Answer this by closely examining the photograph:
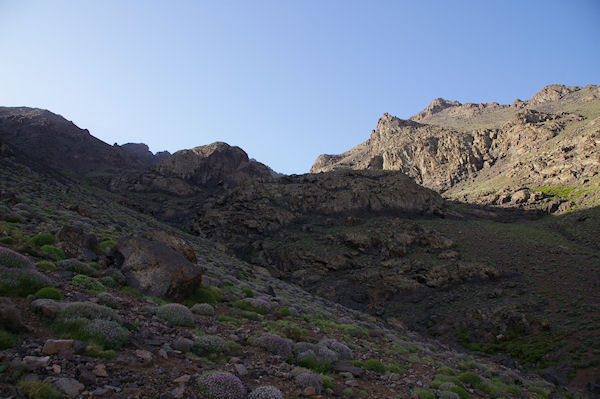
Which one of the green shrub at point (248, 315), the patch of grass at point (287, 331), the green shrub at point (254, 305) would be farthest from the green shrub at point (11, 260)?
the green shrub at point (254, 305)

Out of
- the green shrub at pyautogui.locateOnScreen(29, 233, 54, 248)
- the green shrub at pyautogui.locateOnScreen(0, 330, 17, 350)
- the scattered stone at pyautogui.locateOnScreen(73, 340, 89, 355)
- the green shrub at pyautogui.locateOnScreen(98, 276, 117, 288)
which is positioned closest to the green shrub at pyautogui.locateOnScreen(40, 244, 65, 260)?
the green shrub at pyautogui.locateOnScreen(29, 233, 54, 248)

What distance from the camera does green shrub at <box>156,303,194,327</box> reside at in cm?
1066

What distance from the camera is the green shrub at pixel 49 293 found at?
28.4 feet

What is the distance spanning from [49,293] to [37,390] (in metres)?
4.83

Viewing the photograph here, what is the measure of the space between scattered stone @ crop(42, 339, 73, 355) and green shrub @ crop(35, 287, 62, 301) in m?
2.78

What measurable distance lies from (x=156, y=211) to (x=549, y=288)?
80.8 m

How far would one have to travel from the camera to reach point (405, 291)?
44.1 m

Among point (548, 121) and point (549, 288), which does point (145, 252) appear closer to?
point (549, 288)

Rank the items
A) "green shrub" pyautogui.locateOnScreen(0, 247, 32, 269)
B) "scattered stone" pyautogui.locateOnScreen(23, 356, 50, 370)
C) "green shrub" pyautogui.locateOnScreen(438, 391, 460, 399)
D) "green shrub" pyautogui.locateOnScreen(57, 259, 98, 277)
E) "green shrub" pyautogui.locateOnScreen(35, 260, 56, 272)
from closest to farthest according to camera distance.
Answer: "scattered stone" pyautogui.locateOnScreen(23, 356, 50, 370)
"green shrub" pyautogui.locateOnScreen(0, 247, 32, 269)
"green shrub" pyautogui.locateOnScreen(438, 391, 460, 399)
"green shrub" pyautogui.locateOnScreen(35, 260, 56, 272)
"green shrub" pyautogui.locateOnScreen(57, 259, 98, 277)

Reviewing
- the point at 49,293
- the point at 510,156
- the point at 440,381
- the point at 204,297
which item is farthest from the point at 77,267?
the point at 510,156

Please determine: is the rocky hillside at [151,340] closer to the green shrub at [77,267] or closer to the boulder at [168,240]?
the green shrub at [77,267]

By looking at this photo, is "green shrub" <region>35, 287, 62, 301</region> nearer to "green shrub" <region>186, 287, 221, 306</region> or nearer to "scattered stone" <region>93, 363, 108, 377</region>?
"scattered stone" <region>93, 363, 108, 377</region>

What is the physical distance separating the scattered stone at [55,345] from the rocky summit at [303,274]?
0.12 feet

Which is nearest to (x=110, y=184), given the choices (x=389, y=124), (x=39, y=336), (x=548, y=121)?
(x=39, y=336)
